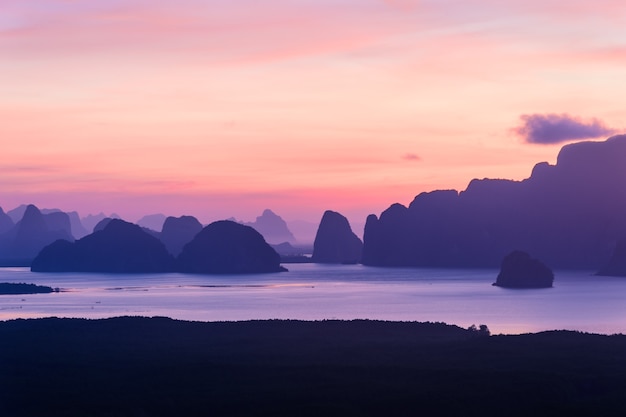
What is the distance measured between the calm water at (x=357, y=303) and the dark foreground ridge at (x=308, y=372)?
24.2 m

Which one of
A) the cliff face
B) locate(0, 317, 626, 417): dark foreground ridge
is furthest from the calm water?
locate(0, 317, 626, 417): dark foreground ridge

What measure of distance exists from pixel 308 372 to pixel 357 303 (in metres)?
77.5

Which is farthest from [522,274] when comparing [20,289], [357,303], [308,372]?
[308,372]

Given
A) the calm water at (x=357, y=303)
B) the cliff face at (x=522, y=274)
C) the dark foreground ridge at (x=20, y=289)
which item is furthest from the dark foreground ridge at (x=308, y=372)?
the cliff face at (x=522, y=274)

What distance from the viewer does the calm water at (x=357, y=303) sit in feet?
364

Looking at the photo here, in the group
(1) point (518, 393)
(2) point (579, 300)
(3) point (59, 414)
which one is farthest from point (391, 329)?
(2) point (579, 300)

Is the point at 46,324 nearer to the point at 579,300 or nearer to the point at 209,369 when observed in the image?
the point at 209,369

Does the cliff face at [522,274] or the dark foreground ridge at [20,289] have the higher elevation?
the cliff face at [522,274]

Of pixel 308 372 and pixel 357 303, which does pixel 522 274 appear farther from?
pixel 308 372

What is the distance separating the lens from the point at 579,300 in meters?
139

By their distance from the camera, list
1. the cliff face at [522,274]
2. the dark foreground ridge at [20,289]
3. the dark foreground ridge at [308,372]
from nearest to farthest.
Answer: the dark foreground ridge at [308,372]
the dark foreground ridge at [20,289]
the cliff face at [522,274]

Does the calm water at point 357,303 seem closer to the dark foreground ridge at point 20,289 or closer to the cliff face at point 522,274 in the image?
the cliff face at point 522,274

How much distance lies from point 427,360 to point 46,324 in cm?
3844

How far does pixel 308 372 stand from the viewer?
59.3 metres
